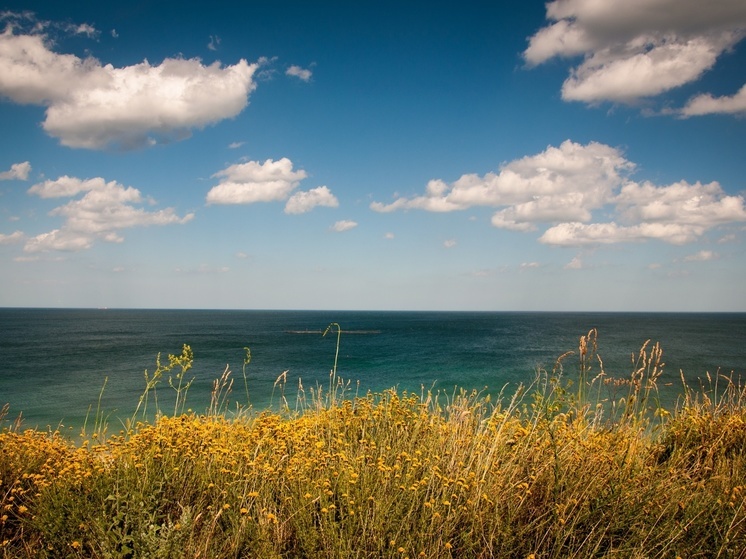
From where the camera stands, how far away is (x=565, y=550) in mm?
3662

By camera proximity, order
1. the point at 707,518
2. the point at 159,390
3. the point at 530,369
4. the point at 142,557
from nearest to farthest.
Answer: the point at 142,557 < the point at 707,518 < the point at 159,390 < the point at 530,369

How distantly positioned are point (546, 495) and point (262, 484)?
260 cm

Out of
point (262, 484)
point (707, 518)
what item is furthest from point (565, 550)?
point (262, 484)

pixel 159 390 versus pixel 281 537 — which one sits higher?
pixel 281 537

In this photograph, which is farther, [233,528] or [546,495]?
[546,495]

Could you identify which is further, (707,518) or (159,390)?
(159,390)

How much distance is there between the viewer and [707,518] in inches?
153

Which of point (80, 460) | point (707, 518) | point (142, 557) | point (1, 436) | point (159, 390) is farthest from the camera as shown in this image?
point (159, 390)

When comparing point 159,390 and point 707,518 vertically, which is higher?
point 707,518

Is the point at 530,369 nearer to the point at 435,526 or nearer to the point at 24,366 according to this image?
the point at 435,526

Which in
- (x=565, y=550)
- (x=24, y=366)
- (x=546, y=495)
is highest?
(x=546, y=495)

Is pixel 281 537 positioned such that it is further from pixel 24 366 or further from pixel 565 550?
pixel 24 366

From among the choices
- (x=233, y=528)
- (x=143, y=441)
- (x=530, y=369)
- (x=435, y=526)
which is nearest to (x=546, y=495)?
(x=435, y=526)

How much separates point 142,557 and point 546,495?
3.37 meters
